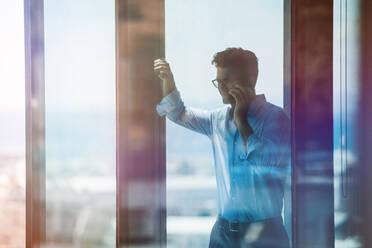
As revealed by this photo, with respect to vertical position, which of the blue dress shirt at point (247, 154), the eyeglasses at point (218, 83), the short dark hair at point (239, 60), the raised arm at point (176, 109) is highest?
the short dark hair at point (239, 60)

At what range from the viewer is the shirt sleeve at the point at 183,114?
42.1 inches

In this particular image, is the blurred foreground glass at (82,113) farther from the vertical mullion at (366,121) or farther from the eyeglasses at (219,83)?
the vertical mullion at (366,121)

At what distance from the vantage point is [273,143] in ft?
3.51

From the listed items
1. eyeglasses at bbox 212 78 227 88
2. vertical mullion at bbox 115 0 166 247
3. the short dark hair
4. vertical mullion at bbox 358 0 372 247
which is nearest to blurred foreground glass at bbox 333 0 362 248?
vertical mullion at bbox 358 0 372 247

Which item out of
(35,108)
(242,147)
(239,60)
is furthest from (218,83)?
(35,108)

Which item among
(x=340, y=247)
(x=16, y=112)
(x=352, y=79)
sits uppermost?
(x=352, y=79)

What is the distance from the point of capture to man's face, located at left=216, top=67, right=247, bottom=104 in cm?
107

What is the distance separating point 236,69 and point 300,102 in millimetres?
248

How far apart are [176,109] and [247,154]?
0.29 meters

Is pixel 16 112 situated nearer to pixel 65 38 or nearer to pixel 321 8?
pixel 65 38

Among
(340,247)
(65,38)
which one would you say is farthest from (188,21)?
(340,247)

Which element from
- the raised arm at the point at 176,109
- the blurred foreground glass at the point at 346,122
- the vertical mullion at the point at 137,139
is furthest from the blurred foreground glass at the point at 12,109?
the blurred foreground glass at the point at 346,122

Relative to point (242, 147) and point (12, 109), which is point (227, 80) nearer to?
point (242, 147)

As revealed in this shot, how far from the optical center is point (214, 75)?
3.50 ft
